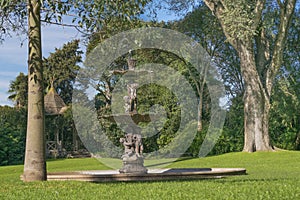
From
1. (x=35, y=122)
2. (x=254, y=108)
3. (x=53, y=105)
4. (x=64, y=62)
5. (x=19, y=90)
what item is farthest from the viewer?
(x=64, y=62)

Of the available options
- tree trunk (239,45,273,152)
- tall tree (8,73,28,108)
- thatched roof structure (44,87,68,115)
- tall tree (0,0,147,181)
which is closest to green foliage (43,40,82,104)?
tall tree (8,73,28,108)

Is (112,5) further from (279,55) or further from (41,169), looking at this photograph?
(279,55)

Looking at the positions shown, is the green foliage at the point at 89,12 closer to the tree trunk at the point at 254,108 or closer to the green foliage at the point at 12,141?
the tree trunk at the point at 254,108

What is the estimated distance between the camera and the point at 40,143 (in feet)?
30.8

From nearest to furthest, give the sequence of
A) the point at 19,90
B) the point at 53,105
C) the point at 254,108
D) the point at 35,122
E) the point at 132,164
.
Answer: the point at 35,122, the point at 132,164, the point at 254,108, the point at 53,105, the point at 19,90

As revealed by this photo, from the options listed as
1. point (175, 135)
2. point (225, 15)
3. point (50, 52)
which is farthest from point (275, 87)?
point (50, 52)

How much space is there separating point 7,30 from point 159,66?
64.7ft

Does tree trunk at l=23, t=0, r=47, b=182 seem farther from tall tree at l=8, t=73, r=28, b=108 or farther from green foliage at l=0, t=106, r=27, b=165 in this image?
tall tree at l=8, t=73, r=28, b=108

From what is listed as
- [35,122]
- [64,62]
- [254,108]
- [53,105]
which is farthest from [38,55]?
[64,62]

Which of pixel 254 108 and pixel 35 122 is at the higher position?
pixel 254 108

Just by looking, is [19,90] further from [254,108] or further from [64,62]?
[254,108]

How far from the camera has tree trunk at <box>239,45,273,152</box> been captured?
2202 cm

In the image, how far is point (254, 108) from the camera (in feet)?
72.9

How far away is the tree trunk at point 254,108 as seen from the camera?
22016 millimetres
